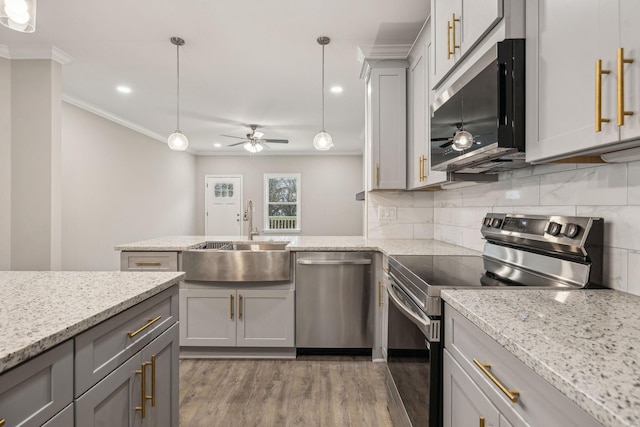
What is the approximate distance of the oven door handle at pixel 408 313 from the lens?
1.20 metres

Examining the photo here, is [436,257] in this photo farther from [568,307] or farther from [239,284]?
[239,284]

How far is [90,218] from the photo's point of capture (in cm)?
457

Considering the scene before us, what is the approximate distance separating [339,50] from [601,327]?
9.31 feet

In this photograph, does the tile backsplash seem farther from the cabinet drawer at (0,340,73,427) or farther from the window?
the window

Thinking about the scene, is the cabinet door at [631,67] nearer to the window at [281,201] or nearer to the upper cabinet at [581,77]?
the upper cabinet at [581,77]

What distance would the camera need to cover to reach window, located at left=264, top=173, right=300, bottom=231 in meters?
8.26

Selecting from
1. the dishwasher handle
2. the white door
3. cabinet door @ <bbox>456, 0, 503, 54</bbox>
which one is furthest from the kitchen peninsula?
the white door

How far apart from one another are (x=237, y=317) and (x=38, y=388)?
1959 millimetres

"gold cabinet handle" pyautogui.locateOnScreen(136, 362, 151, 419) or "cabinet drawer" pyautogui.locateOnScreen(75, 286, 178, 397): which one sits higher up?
"cabinet drawer" pyautogui.locateOnScreen(75, 286, 178, 397)

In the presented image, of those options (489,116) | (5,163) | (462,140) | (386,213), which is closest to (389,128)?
(386,213)

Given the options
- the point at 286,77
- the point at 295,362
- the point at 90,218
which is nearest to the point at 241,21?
the point at 286,77

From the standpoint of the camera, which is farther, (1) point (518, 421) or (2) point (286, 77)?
(2) point (286, 77)

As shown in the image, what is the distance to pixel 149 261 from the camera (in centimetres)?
260

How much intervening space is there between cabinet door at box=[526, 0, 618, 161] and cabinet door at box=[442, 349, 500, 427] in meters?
0.71
